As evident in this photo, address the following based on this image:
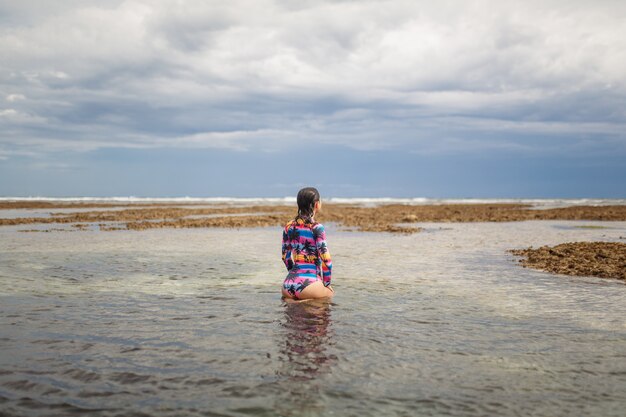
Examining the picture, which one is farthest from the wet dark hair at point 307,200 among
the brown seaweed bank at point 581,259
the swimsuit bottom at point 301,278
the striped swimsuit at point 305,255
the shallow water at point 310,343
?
the brown seaweed bank at point 581,259

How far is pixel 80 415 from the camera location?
14.7 feet

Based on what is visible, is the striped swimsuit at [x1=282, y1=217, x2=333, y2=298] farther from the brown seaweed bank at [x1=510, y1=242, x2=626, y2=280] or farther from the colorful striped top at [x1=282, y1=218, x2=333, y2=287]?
the brown seaweed bank at [x1=510, y1=242, x2=626, y2=280]

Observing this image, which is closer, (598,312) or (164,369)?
(164,369)

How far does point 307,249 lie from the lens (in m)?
9.17

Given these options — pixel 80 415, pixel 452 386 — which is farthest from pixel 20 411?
pixel 452 386

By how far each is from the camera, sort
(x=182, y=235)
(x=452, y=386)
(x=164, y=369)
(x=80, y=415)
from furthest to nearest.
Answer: (x=182, y=235) → (x=164, y=369) → (x=452, y=386) → (x=80, y=415)

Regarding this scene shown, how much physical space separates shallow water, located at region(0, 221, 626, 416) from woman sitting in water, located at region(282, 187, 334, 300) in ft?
1.29

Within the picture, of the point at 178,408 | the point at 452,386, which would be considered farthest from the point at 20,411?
the point at 452,386

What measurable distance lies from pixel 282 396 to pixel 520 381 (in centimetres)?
265

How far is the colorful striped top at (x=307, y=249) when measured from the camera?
9.03 meters

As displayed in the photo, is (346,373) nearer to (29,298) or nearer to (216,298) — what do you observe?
(216,298)

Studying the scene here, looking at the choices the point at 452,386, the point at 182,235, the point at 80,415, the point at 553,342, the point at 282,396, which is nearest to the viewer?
the point at 80,415

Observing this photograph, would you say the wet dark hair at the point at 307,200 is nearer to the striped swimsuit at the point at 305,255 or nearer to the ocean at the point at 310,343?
the striped swimsuit at the point at 305,255

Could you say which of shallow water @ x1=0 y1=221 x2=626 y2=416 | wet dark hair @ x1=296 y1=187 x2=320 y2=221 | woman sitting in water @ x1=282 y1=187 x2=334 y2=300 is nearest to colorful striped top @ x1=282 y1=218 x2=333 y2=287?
woman sitting in water @ x1=282 y1=187 x2=334 y2=300
